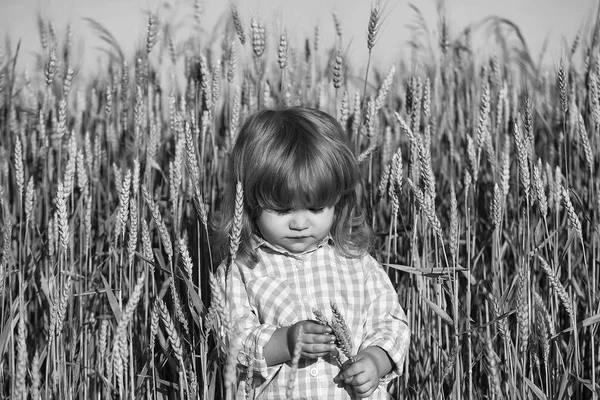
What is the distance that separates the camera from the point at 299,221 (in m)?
1.55

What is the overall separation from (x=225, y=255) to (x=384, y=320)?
42 cm

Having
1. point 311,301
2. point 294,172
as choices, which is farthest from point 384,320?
point 294,172

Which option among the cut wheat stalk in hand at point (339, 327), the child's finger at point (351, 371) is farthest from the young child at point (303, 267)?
the cut wheat stalk in hand at point (339, 327)

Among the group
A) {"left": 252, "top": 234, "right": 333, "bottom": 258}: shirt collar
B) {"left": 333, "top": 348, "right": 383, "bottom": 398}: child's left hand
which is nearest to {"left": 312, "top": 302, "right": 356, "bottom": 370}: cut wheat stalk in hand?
{"left": 333, "top": 348, "right": 383, "bottom": 398}: child's left hand

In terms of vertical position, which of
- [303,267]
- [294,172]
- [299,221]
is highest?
[294,172]

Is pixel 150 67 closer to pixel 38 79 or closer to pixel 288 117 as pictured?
pixel 38 79

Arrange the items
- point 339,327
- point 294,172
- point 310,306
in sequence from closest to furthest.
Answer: point 339,327
point 294,172
point 310,306

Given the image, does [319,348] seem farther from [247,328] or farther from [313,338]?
[247,328]

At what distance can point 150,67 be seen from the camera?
8.64 feet

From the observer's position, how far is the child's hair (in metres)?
1.54

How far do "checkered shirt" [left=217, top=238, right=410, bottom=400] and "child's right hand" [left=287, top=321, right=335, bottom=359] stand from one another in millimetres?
99

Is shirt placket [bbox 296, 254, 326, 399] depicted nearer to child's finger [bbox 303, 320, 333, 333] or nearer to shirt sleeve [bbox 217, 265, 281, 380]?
shirt sleeve [bbox 217, 265, 281, 380]

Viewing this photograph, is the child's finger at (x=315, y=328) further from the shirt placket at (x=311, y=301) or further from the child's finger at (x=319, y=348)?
the shirt placket at (x=311, y=301)

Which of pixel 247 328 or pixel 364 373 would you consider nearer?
pixel 364 373
